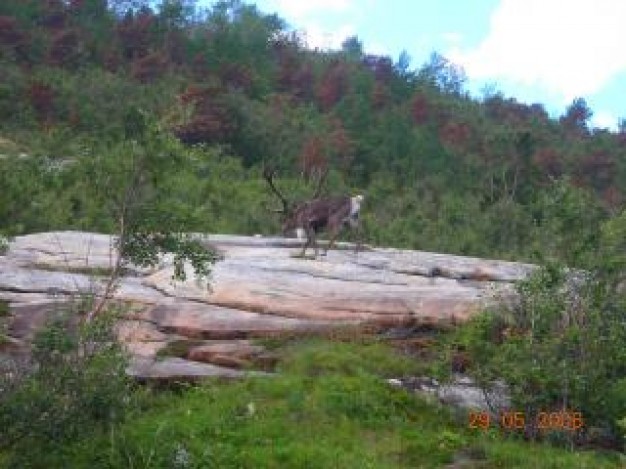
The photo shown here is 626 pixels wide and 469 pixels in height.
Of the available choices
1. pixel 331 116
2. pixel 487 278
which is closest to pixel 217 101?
pixel 331 116

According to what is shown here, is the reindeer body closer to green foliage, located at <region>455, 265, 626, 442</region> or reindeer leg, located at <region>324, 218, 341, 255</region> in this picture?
reindeer leg, located at <region>324, 218, 341, 255</region>

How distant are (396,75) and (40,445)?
5819cm

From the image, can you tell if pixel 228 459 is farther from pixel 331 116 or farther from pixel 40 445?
pixel 331 116

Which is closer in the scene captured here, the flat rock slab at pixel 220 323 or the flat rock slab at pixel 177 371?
the flat rock slab at pixel 177 371

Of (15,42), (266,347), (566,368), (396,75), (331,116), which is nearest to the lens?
(566,368)

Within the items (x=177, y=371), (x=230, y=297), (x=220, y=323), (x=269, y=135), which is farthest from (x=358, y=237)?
(x=269, y=135)

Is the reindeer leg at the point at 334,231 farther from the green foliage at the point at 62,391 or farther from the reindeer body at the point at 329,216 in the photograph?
the green foliage at the point at 62,391

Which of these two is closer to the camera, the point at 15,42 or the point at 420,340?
the point at 420,340

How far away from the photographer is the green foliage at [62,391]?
36.4ft

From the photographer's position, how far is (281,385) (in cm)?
1402
